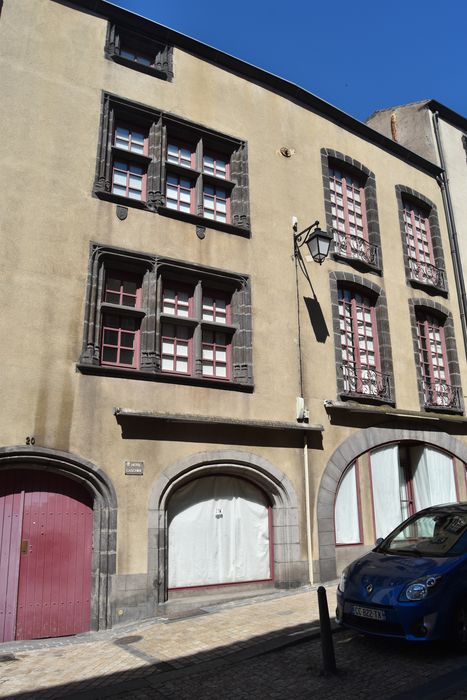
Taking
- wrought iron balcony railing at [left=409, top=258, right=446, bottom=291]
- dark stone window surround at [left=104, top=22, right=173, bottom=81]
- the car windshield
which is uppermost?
dark stone window surround at [left=104, top=22, right=173, bottom=81]

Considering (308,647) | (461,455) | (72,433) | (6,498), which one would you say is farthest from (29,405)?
(461,455)

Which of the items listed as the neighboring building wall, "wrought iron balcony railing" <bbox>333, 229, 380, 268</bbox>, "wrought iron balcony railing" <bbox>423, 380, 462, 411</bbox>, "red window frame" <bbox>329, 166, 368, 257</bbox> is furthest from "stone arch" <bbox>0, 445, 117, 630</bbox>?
the neighboring building wall

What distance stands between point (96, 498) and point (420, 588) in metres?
4.79

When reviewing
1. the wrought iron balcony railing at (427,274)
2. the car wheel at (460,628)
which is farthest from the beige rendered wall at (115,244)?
the car wheel at (460,628)

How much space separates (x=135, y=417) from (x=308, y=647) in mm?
4124

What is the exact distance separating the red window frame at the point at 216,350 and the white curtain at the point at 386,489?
3886 millimetres

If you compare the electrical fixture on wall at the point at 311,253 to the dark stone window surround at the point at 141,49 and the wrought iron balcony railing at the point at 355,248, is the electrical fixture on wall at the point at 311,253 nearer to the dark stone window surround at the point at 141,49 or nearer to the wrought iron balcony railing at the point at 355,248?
the wrought iron balcony railing at the point at 355,248

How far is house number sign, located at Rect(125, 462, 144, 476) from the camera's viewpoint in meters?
8.41

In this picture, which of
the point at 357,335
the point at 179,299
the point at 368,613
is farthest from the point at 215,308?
the point at 368,613

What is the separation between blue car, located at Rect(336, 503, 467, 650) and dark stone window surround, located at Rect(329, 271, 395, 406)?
16.6 ft

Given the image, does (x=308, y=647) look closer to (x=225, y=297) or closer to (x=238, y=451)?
(x=238, y=451)

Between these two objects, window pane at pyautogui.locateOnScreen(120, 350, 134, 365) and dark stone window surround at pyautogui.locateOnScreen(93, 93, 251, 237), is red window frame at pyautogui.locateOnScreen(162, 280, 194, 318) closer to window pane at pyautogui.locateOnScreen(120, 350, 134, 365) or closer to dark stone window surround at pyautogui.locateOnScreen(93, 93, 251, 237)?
window pane at pyautogui.locateOnScreen(120, 350, 134, 365)

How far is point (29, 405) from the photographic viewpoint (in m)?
7.95

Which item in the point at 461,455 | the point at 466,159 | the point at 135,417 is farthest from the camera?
the point at 466,159
